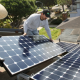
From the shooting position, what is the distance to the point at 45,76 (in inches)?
159

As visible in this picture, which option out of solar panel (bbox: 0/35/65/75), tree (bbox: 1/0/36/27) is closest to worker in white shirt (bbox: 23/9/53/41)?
solar panel (bbox: 0/35/65/75)

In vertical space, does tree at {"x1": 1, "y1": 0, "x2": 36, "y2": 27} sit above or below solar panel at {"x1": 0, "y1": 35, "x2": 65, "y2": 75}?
above

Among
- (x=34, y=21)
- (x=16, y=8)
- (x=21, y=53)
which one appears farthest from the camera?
(x=16, y=8)

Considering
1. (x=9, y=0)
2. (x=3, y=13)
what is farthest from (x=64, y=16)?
(x=3, y=13)

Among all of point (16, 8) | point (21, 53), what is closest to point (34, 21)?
point (21, 53)

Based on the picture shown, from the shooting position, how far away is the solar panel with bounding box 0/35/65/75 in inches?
177

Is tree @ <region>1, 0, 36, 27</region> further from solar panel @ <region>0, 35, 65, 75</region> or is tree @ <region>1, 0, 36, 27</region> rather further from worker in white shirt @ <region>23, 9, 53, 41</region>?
solar panel @ <region>0, 35, 65, 75</region>

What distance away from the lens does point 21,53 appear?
209 inches

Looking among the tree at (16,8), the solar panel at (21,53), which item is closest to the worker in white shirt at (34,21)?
the solar panel at (21,53)

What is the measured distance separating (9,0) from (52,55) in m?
36.5

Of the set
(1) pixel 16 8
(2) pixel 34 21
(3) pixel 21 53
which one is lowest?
(3) pixel 21 53

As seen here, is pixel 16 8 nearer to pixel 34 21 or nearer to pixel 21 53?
pixel 34 21

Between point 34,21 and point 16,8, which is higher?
point 16,8

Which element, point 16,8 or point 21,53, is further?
point 16,8
